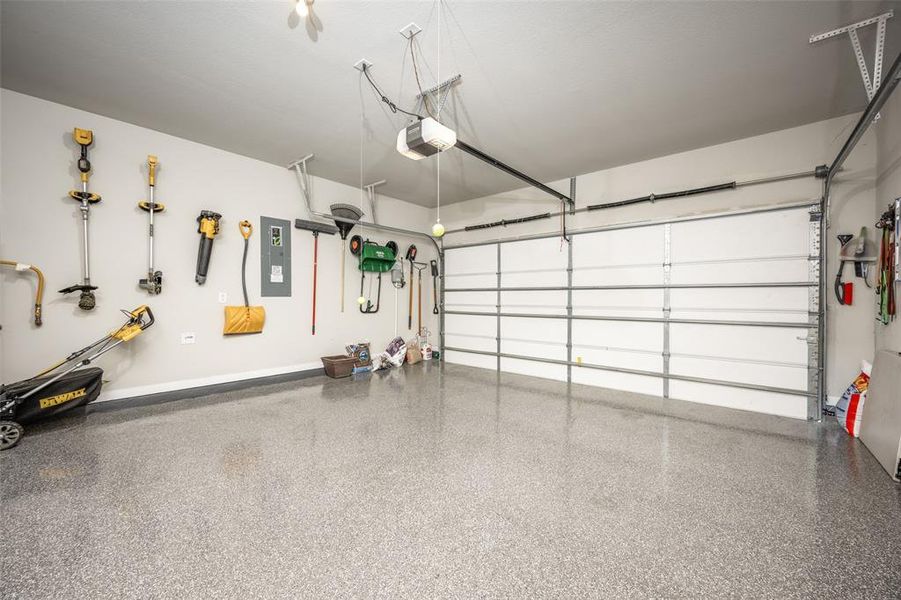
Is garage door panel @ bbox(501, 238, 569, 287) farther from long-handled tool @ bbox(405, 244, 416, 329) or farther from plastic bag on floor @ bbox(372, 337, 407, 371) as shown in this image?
plastic bag on floor @ bbox(372, 337, 407, 371)

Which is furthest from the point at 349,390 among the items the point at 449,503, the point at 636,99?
the point at 636,99

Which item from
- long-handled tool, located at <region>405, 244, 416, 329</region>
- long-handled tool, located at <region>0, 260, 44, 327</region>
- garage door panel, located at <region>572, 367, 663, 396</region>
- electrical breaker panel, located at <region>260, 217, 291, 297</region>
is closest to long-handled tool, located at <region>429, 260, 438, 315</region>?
long-handled tool, located at <region>405, 244, 416, 329</region>

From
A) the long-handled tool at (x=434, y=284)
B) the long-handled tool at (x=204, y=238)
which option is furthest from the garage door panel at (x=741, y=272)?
the long-handled tool at (x=204, y=238)

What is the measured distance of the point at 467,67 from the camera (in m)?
2.62

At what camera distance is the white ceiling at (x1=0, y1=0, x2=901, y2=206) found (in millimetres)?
2146

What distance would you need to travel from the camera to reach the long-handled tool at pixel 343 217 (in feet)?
16.3

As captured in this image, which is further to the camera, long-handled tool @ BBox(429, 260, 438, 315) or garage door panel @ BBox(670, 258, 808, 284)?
long-handled tool @ BBox(429, 260, 438, 315)

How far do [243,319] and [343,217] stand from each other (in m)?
1.95

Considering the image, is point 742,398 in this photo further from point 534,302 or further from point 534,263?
point 534,263

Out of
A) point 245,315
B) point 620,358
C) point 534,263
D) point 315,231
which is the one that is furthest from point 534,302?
point 245,315

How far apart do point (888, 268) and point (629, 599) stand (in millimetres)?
3590

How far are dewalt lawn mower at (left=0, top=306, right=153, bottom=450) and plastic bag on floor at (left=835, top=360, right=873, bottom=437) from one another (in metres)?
6.58

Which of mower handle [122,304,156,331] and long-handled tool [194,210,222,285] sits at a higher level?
long-handled tool [194,210,222,285]

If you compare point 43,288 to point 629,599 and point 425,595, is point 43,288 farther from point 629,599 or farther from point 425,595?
point 629,599
